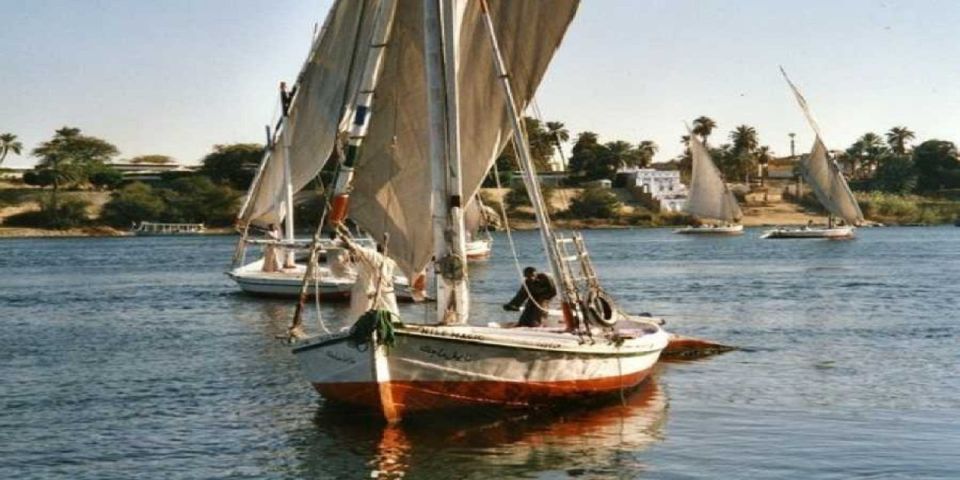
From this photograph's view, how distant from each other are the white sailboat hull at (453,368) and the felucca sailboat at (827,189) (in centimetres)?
10641

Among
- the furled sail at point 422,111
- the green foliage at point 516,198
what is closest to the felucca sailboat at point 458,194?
the furled sail at point 422,111

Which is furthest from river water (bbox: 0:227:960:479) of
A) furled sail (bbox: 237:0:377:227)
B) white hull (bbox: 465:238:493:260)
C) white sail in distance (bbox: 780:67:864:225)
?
white sail in distance (bbox: 780:67:864:225)

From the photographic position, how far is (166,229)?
195 metres

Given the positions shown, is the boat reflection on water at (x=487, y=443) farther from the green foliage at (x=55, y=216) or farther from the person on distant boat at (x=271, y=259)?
the green foliage at (x=55, y=216)

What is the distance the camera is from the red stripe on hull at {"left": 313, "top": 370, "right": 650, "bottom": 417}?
2466 centimetres

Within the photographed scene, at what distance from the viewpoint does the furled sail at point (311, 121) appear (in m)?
43.4

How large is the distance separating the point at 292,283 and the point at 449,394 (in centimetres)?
3407

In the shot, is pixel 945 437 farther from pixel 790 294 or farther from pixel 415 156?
pixel 790 294

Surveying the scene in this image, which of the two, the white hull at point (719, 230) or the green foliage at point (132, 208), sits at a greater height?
the green foliage at point (132, 208)

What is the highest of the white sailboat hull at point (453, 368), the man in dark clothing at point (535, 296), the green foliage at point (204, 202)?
the green foliage at point (204, 202)

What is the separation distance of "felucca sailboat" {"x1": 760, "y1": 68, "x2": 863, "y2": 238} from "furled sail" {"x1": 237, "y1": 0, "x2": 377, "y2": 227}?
251ft

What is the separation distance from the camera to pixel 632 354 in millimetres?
27719

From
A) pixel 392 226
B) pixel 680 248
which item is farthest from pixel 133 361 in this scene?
pixel 680 248

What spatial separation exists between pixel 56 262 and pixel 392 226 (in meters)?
89.9
